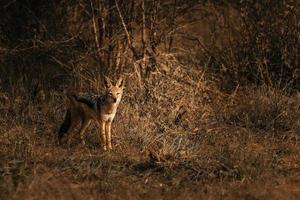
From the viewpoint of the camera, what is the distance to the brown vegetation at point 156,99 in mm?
7836

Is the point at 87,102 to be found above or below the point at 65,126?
above

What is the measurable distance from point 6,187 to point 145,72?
427cm

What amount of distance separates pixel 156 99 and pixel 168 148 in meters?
2.02

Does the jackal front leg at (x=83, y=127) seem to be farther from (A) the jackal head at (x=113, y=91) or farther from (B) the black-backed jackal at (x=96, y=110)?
(A) the jackal head at (x=113, y=91)

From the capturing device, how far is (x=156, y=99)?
1055cm

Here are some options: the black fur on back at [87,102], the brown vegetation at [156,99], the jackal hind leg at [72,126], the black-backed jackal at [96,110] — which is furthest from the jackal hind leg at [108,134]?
the jackal hind leg at [72,126]

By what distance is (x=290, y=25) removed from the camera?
1190 centimetres

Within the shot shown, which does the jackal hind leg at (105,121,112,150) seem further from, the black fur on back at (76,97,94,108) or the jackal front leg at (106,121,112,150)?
the black fur on back at (76,97,94,108)

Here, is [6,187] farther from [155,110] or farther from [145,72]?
[145,72]

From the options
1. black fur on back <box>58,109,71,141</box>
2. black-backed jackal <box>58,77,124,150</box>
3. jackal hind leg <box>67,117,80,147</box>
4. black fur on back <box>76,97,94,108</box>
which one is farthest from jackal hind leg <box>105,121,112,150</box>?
black fur on back <box>58,109,71,141</box>

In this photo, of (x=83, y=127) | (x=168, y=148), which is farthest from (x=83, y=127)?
(x=168, y=148)

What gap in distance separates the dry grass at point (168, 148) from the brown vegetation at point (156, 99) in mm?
19

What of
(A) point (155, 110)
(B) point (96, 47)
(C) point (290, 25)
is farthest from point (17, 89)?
(C) point (290, 25)

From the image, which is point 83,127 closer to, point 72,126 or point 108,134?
point 72,126
